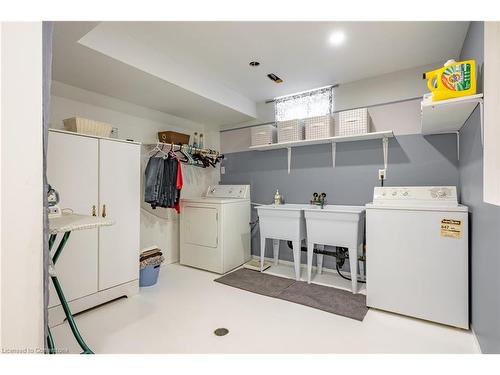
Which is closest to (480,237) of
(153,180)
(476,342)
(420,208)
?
(420,208)

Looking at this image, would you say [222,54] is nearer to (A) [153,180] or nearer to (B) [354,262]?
(A) [153,180]

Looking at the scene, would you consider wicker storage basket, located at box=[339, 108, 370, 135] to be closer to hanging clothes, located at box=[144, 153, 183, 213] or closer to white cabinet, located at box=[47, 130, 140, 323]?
hanging clothes, located at box=[144, 153, 183, 213]

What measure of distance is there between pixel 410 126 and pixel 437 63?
0.67m

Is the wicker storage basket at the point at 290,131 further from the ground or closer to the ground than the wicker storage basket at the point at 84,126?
further from the ground

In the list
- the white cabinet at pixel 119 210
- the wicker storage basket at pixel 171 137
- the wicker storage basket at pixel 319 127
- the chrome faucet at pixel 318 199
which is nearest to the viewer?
the white cabinet at pixel 119 210

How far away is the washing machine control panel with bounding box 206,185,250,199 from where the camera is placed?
155 inches

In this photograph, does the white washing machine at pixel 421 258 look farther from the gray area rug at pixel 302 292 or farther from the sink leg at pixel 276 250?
the sink leg at pixel 276 250

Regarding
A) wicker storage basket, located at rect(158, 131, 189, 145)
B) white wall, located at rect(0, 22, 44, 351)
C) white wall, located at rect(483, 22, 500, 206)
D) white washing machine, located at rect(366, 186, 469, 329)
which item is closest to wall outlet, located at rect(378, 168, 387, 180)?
white washing machine, located at rect(366, 186, 469, 329)

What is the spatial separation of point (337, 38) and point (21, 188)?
8.18 ft

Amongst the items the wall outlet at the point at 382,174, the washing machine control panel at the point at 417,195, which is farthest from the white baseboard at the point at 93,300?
the wall outlet at the point at 382,174

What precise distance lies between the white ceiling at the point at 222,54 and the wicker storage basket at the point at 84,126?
0.46 m

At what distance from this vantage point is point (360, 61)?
2691 mm

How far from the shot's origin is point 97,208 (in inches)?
95.5

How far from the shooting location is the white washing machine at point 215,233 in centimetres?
338
